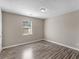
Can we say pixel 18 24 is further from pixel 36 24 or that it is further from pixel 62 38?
pixel 62 38

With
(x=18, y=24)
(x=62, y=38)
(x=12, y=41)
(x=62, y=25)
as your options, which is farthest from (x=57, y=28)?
(x=12, y=41)

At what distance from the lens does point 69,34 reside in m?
3.73

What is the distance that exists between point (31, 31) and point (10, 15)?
2.14 m

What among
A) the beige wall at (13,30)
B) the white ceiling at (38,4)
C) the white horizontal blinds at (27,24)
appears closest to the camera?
the white ceiling at (38,4)

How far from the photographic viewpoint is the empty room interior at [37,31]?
2.73 meters

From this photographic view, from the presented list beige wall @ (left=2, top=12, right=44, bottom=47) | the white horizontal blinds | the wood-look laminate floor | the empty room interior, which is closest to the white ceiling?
the empty room interior

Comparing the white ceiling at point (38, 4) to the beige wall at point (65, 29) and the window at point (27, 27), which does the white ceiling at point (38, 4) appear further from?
the window at point (27, 27)

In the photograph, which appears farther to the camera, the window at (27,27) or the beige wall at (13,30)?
the window at (27,27)

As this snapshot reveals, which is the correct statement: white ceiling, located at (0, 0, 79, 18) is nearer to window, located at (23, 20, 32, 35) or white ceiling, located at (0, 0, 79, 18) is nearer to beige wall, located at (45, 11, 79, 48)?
beige wall, located at (45, 11, 79, 48)

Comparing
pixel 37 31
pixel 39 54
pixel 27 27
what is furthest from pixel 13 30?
pixel 39 54

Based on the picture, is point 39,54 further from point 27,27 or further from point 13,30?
point 27,27

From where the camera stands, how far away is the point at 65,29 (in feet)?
13.1

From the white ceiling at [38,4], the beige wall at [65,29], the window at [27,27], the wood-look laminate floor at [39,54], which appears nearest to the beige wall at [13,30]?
the window at [27,27]

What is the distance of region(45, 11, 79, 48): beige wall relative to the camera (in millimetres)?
3385
